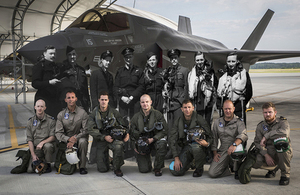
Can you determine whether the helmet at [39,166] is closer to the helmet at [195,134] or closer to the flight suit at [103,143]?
the flight suit at [103,143]

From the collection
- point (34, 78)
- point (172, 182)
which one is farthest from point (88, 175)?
point (34, 78)

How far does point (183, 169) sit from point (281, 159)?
61.1 inches

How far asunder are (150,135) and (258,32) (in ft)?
38.9

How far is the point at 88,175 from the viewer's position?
4.58m

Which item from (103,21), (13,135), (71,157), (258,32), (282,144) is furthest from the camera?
(258,32)

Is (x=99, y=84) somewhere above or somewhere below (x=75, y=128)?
above

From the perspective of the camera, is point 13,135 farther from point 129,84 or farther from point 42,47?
point 129,84

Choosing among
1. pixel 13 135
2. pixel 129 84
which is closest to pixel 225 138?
pixel 129 84

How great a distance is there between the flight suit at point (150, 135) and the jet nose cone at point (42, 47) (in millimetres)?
2292

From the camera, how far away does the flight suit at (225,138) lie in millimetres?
4426

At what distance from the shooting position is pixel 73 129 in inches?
194

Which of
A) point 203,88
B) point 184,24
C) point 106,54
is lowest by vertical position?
point 203,88

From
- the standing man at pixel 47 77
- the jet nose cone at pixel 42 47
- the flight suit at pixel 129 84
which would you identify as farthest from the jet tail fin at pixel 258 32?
the standing man at pixel 47 77

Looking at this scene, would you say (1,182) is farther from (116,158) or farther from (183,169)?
(183,169)
